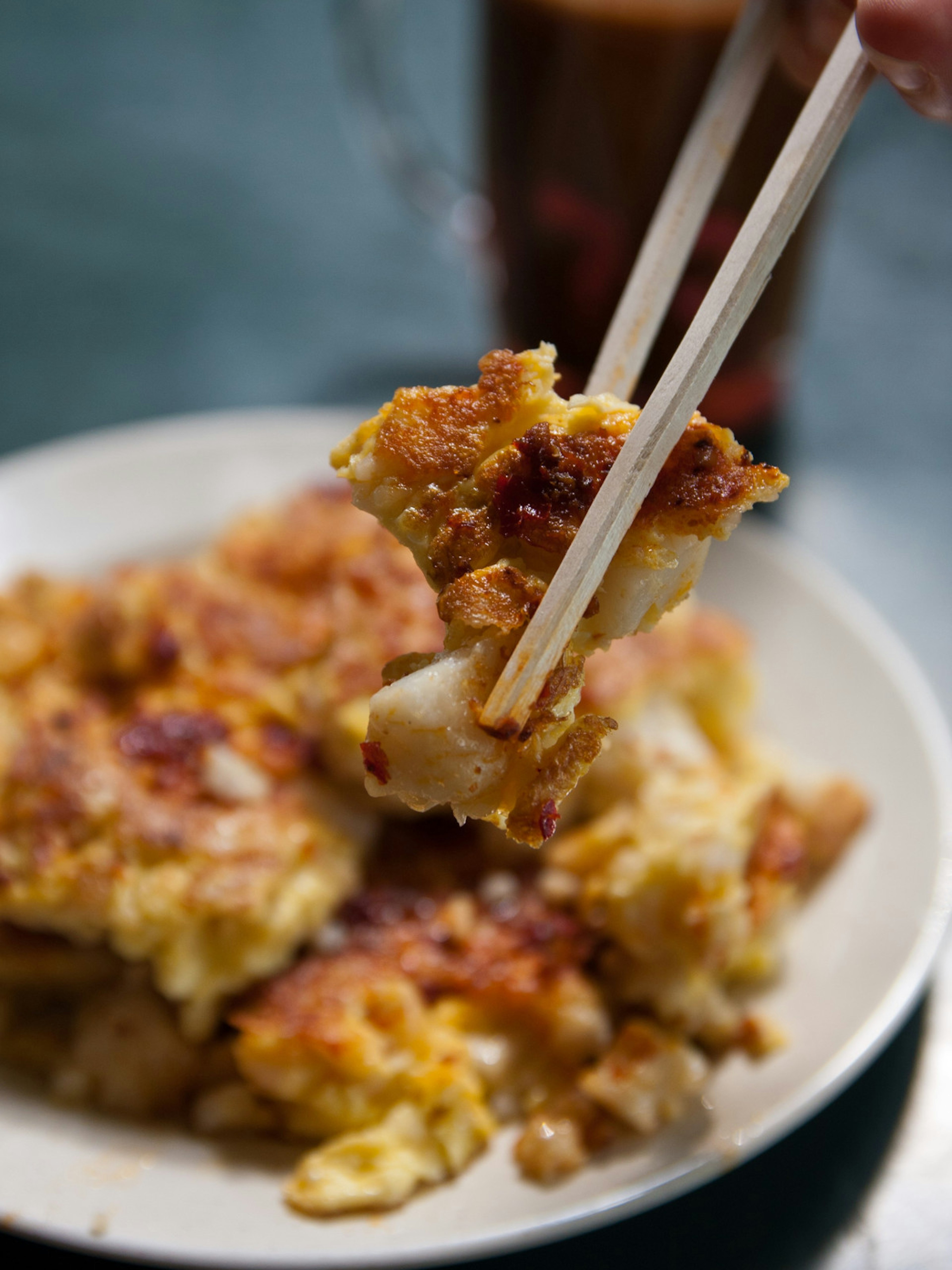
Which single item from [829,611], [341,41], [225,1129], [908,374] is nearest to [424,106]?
[341,41]

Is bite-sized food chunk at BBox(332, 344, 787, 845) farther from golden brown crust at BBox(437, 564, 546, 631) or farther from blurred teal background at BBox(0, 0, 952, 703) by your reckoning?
Answer: blurred teal background at BBox(0, 0, 952, 703)

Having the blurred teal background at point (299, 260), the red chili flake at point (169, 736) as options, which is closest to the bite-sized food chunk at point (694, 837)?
the red chili flake at point (169, 736)

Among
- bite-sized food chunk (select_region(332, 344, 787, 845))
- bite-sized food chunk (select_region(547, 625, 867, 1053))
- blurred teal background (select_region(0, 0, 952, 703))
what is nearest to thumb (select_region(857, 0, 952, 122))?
bite-sized food chunk (select_region(332, 344, 787, 845))

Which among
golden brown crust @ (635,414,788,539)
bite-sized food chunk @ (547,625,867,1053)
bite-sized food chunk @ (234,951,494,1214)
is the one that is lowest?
bite-sized food chunk @ (234,951,494,1214)

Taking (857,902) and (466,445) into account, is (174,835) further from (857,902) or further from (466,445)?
(857,902)

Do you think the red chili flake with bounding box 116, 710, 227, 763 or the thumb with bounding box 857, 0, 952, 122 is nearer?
the thumb with bounding box 857, 0, 952, 122

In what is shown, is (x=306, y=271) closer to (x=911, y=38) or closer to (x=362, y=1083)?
(x=362, y=1083)

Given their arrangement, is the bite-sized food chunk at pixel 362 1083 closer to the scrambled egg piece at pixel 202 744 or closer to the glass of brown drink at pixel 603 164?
the scrambled egg piece at pixel 202 744
